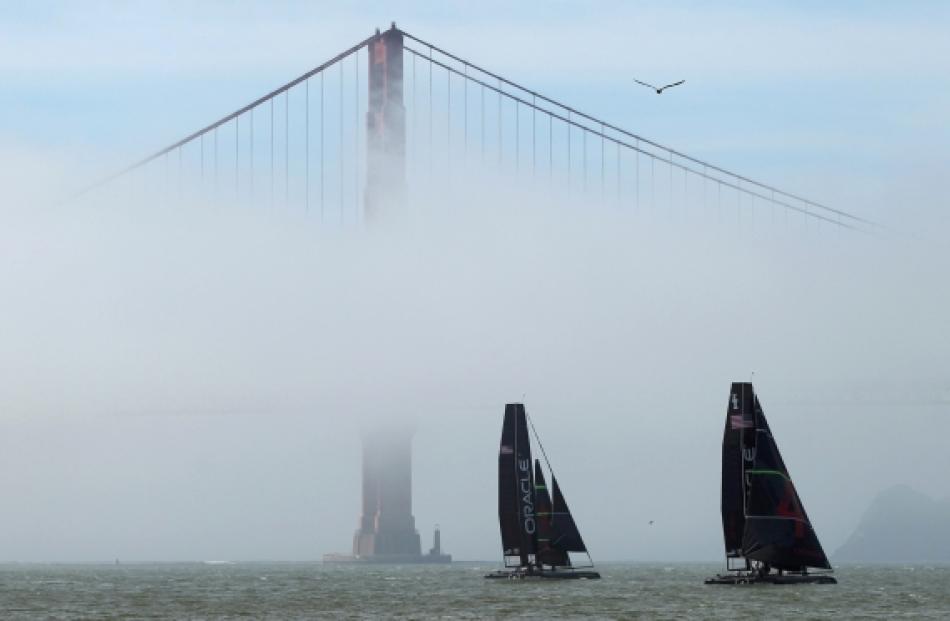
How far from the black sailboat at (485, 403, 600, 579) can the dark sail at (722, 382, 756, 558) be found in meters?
13.6

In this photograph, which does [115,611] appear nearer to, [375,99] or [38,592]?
[38,592]

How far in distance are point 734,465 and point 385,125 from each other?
9581 centimetres

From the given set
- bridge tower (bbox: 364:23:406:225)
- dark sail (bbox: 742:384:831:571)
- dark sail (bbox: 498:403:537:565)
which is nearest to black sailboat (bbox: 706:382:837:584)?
dark sail (bbox: 742:384:831:571)

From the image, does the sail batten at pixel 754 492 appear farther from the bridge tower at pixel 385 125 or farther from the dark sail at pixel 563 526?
the bridge tower at pixel 385 125

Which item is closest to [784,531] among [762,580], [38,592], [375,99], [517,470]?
[762,580]

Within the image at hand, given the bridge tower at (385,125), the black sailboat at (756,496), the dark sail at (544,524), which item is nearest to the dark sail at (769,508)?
the black sailboat at (756,496)

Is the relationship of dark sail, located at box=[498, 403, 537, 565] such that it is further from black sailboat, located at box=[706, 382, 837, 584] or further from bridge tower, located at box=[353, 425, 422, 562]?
bridge tower, located at box=[353, 425, 422, 562]

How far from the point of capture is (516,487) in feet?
252

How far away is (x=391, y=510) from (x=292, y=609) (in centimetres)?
8825

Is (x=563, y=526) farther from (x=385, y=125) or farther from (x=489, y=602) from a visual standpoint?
(x=385, y=125)

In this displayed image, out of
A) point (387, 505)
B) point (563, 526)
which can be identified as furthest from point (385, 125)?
point (563, 526)

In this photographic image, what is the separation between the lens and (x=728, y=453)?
210ft

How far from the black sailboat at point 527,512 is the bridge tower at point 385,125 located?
7057 cm

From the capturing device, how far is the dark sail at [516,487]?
251ft
